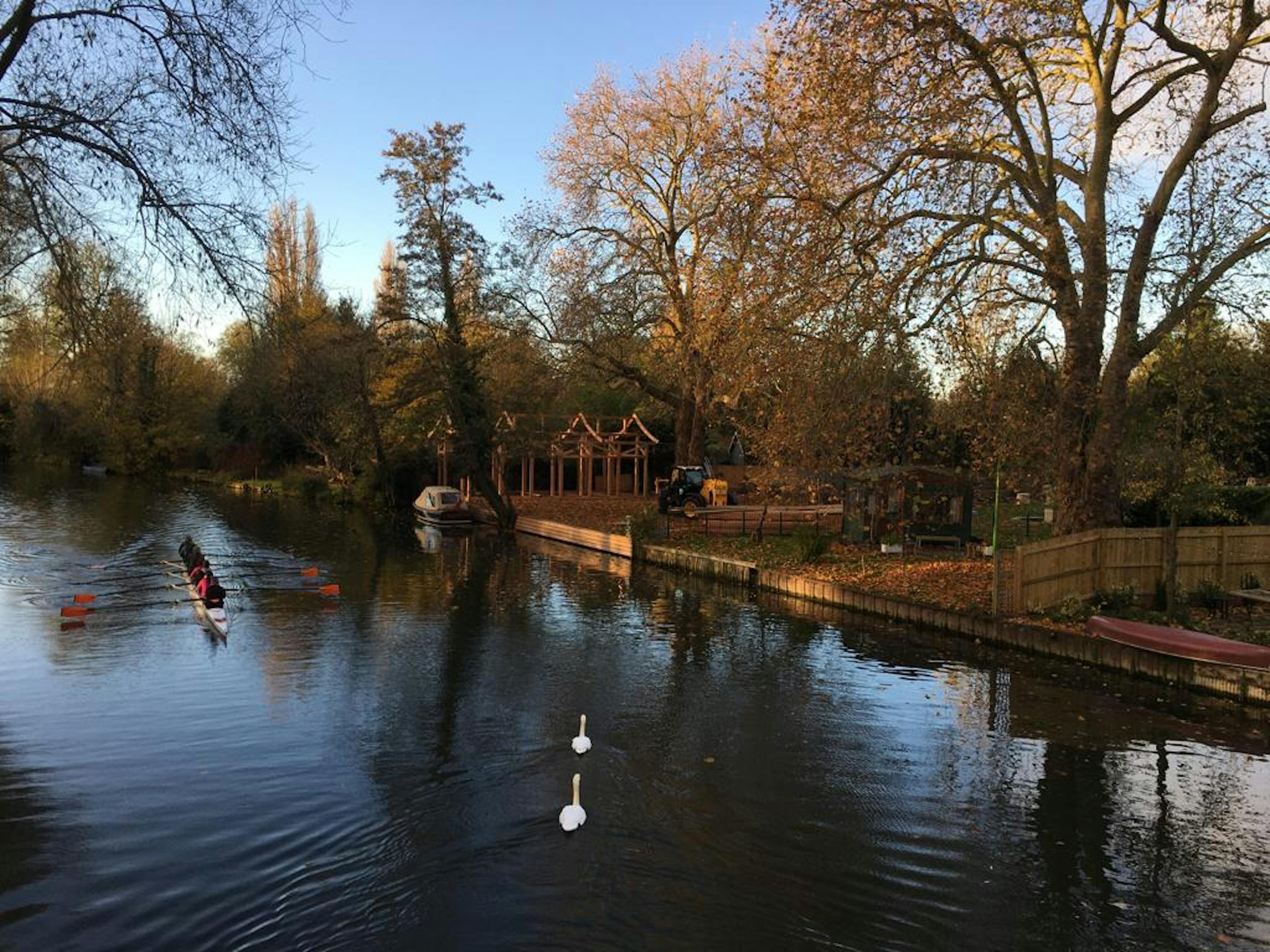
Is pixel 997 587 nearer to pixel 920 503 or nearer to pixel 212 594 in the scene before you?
pixel 920 503

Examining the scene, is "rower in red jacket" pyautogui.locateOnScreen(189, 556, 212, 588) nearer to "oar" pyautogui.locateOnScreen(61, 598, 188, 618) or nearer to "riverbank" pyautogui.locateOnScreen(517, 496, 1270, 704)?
"oar" pyautogui.locateOnScreen(61, 598, 188, 618)

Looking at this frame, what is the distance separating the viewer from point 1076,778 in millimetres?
8539

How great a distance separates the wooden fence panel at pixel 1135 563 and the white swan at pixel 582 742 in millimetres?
8338

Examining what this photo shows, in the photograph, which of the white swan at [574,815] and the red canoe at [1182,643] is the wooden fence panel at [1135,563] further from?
the white swan at [574,815]

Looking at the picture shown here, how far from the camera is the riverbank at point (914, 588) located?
11852mm

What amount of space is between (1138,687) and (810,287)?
23.9 ft

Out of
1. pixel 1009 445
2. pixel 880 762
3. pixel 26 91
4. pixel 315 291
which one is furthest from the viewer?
pixel 1009 445

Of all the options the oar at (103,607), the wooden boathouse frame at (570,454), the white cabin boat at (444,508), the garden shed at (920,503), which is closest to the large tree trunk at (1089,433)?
the garden shed at (920,503)

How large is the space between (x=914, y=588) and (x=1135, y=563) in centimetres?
401

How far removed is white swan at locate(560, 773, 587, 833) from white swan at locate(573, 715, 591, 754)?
143cm

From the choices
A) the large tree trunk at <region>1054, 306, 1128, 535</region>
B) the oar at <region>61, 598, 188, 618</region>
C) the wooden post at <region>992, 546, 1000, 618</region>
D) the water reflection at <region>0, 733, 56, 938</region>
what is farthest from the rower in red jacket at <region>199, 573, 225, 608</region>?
the large tree trunk at <region>1054, 306, 1128, 535</region>

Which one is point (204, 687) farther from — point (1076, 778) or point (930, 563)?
point (930, 563)

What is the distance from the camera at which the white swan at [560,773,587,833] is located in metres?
7.05

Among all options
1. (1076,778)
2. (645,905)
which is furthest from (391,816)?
(1076,778)
